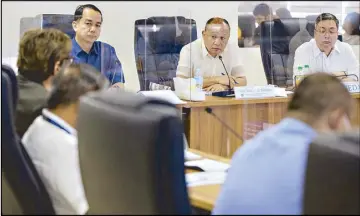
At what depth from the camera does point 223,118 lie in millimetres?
3768

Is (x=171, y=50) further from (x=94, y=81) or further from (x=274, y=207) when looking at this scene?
(x=274, y=207)

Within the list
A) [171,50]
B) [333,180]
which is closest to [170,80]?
[171,50]

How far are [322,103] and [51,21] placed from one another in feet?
8.61

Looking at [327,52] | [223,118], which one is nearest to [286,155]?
[223,118]

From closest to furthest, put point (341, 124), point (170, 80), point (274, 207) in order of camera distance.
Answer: point (274, 207), point (341, 124), point (170, 80)

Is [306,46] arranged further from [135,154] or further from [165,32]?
[135,154]

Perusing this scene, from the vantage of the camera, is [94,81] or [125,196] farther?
[94,81]

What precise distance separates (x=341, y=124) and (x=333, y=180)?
292 mm

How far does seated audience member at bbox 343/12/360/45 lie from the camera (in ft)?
17.1

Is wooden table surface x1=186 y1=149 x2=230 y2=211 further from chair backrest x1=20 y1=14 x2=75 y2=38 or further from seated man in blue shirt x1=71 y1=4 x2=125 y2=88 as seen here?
chair backrest x1=20 y1=14 x2=75 y2=38

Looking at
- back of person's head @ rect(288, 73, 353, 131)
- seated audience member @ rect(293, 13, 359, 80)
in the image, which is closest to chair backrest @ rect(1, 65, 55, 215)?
back of person's head @ rect(288, 73, 353, 131)

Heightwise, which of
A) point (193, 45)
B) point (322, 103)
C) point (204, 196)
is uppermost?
point (193, 45)

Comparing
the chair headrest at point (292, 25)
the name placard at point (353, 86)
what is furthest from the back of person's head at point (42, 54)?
the chair headrest at point (292, 25)

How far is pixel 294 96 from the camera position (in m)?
1.63
